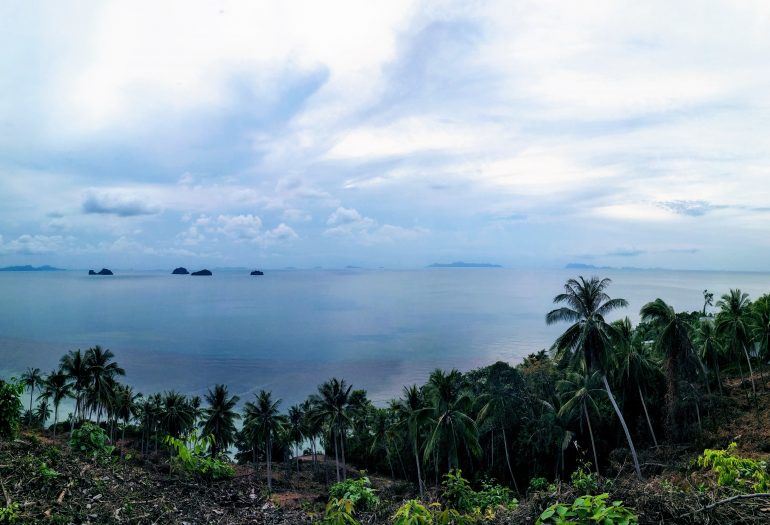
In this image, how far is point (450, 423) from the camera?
29.3 m

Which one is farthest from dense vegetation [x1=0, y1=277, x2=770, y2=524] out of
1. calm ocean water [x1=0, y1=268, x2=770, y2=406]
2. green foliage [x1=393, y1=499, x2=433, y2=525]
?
calm ocean water [x1=0, y1=268, x2=770, y2=406]

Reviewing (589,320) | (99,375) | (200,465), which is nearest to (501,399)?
(589,320)

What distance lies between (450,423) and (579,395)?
30.7 ft

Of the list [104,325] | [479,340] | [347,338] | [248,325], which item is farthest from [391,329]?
[104,325]

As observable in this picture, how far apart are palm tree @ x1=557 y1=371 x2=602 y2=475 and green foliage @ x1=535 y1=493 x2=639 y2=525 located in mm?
28135

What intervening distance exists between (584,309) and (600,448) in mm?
15439

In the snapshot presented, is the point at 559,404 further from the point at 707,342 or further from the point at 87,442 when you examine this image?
the point at 87,442

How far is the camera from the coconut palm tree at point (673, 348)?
30.1 metres

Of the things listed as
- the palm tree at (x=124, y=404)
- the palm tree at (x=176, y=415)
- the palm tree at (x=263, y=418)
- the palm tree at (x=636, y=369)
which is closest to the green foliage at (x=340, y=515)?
the palm tree at (x=636, y=369)

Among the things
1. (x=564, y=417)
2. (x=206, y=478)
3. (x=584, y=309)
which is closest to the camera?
(x=206, y=478)

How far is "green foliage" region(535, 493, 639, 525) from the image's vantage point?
333cm

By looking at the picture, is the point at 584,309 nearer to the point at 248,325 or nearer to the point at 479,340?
the point at 479,340

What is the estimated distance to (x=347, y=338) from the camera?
108m

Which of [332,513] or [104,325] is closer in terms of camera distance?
[332,513]
